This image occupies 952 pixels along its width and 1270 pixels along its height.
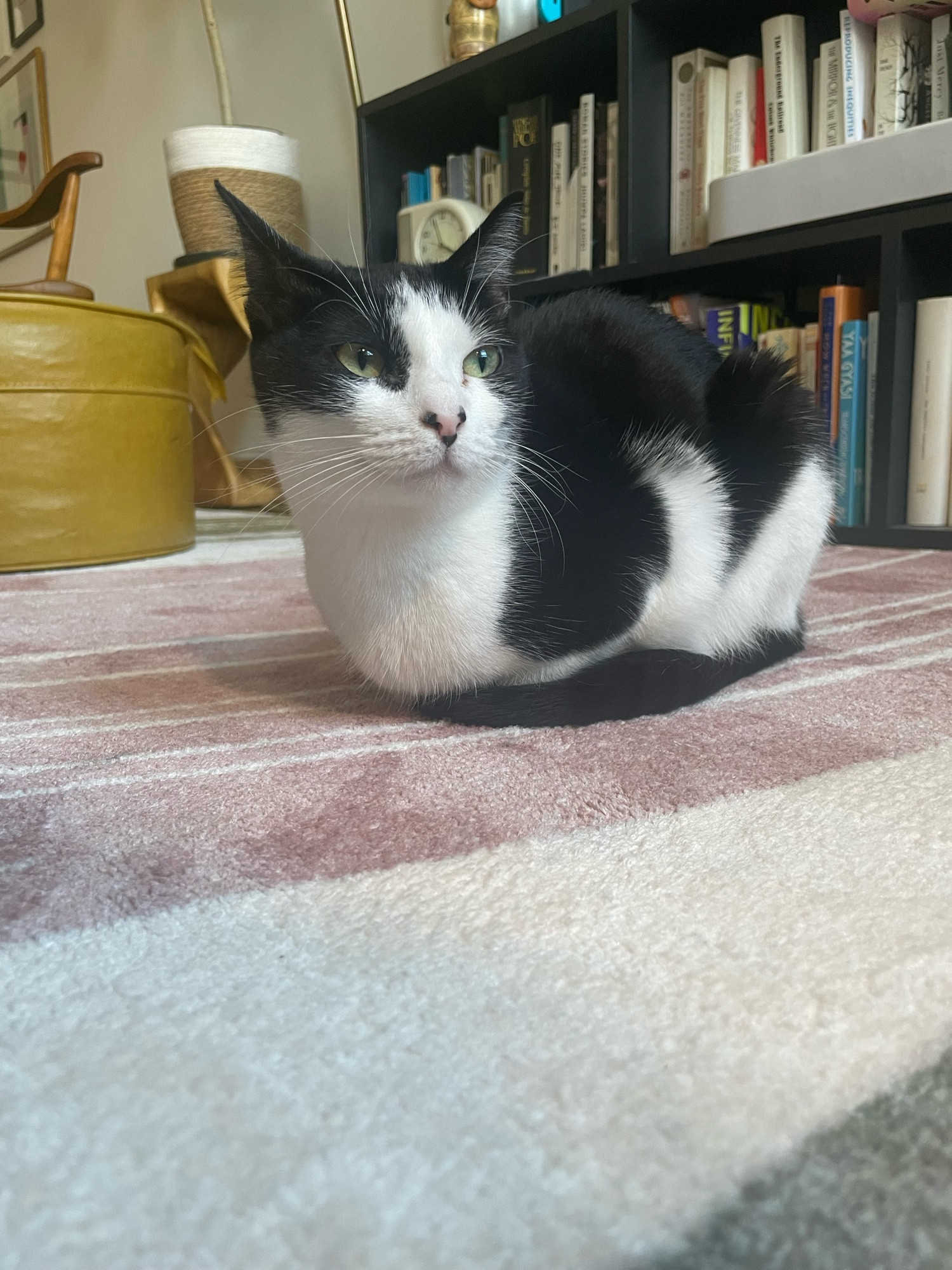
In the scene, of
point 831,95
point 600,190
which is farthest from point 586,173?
point 831,95

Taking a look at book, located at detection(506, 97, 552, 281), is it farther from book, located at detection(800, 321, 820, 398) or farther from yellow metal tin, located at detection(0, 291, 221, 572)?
yellow metal tin, located at detection(0, 291, 221, 572)

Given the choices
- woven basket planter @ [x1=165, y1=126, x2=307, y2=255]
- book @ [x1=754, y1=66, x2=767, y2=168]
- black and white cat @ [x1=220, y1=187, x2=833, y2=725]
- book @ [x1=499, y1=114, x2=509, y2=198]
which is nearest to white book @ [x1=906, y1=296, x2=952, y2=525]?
book @ [x1=754, y1=66, x2=767, y2=168]

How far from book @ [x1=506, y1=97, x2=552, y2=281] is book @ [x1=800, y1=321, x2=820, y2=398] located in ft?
2.01

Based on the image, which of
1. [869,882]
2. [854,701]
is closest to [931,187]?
[854,701]

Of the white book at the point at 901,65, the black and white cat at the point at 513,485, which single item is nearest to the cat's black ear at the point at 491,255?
the black and white cat at the point at 513,485

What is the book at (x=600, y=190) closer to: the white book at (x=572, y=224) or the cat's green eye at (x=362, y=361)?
the white book at (x=572, y=224)

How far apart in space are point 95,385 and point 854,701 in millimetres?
1435

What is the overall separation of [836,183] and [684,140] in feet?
1.38

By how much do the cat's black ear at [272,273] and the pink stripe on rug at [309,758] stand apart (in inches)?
12.4

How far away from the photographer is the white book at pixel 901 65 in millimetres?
1536

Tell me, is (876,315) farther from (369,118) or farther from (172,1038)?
(172,1038)

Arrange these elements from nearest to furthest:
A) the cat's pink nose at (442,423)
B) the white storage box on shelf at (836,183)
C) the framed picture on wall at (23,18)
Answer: the cat's pink nose at (442,423), the white storage box on shelf at (836,183), the framed picture on wall at (23,18)

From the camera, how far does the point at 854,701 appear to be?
0.73 meters

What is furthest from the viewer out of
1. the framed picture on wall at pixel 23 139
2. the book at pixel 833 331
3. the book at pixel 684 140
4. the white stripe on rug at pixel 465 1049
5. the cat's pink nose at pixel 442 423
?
the framed picture on wall at pixel 23 139
